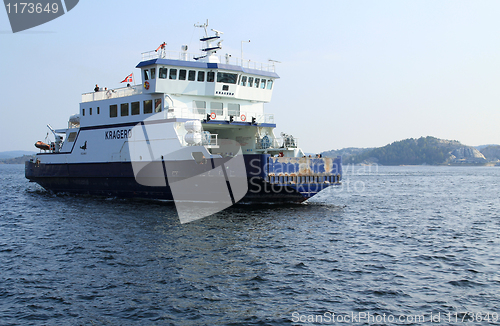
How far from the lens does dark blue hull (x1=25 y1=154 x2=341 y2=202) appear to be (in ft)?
66.0

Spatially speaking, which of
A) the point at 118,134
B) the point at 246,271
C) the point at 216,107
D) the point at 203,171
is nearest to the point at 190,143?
the point at 203,171

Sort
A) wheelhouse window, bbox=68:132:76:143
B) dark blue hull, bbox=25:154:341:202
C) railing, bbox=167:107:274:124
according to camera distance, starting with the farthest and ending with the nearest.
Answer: wheelhouse window, bbox=68:132:76:143 < railing, bbox=167:107:274:124 < dark blue hull, bbox=25:154:341:202

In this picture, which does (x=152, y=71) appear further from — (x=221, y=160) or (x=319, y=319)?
(x=319, y=319)

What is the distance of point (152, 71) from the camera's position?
79.7ft

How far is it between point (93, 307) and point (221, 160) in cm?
1237

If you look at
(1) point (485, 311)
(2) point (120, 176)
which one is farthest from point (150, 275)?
(2) point (120, 176)

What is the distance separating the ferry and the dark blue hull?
52 millimetres

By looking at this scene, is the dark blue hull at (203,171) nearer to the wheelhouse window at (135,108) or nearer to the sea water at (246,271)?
the sea water at (246,271)

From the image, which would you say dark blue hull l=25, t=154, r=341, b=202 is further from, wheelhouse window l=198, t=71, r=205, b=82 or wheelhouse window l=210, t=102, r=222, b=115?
wheelhouse window l=198, t=71, r=205, b=82

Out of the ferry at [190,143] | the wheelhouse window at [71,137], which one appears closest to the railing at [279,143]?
the ferry at [190,143]

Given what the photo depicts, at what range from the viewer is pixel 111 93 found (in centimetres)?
2742

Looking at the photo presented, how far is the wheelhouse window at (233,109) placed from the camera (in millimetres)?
25516

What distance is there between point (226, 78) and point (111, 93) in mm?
8228

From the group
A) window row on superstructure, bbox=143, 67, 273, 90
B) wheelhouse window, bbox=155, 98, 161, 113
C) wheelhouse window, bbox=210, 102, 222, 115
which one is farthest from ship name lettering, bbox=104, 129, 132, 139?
wheelhouse window, bbox=210, 102, 222, 115
